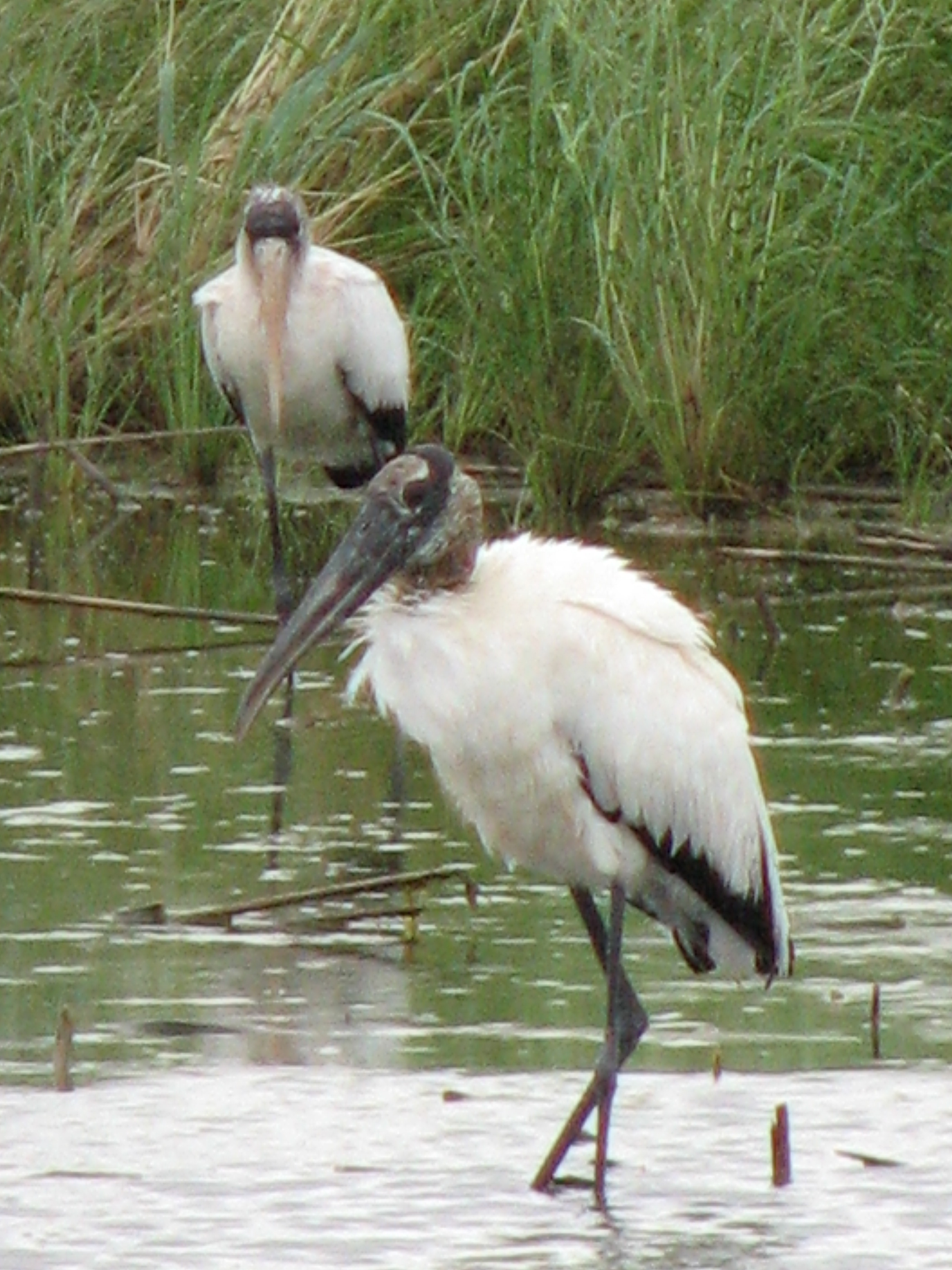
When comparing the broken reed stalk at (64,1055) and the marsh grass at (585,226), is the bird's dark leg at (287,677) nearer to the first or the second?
the marsh grass at (585,226)

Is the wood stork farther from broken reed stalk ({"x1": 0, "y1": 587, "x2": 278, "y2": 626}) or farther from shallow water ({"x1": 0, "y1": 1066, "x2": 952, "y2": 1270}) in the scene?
broken reed stalk ({"x1": 0, "y1": 587, "x2": 278, "y2": 626})

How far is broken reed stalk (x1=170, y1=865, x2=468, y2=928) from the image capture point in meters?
6.61

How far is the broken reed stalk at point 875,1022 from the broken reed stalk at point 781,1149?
54cm

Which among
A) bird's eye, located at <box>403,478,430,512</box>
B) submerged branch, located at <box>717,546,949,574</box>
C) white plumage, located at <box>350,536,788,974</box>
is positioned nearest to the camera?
white plumage, located at <box>350,536,788,974</box>

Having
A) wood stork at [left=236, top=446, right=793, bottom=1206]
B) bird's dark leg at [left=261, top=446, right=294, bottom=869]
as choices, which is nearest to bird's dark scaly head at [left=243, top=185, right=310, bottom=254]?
bird's dark leg at [left=261, top=446, right=294, bottom=869]

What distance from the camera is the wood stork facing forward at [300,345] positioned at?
35.6 feet

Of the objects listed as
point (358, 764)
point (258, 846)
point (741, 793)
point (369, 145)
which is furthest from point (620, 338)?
point (741, 793)

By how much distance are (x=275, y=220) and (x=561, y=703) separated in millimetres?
5574

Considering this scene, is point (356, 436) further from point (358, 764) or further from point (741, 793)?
point (741, 793)

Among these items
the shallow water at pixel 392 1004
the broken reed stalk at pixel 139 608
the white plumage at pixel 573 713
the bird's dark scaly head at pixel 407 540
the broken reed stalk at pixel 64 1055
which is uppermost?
the bird's dark scaly head at pixel 407 540

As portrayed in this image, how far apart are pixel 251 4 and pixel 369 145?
2.75 ft

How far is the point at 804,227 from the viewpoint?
1152 cm

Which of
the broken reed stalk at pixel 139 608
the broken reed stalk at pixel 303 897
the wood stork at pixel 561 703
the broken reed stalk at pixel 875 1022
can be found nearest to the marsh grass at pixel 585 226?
the broken reed stalk at pixel 139 608

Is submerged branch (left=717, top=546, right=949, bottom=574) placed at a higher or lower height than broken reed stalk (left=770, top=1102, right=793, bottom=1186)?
higher
